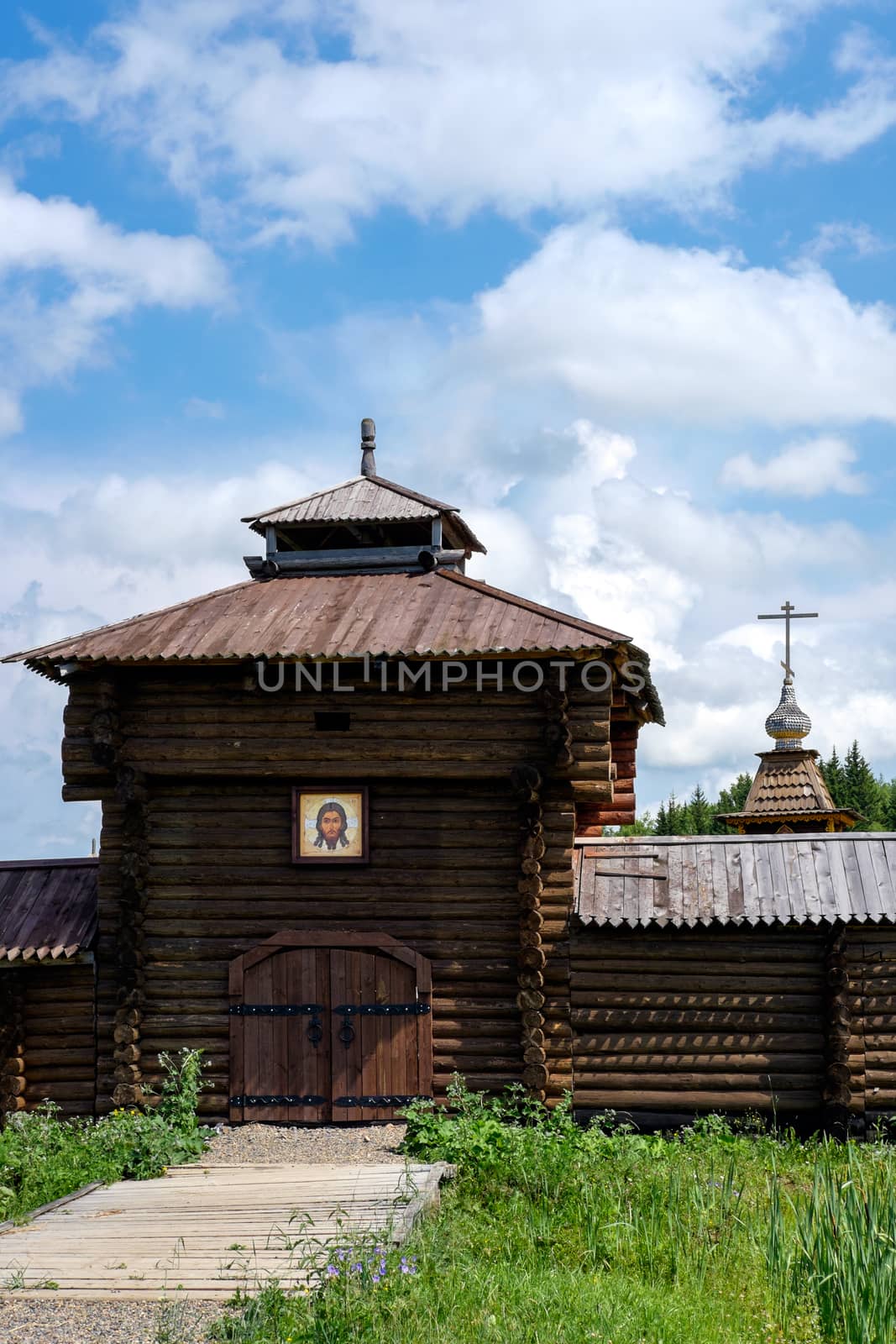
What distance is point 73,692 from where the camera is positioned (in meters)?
15.0

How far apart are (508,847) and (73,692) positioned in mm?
4984

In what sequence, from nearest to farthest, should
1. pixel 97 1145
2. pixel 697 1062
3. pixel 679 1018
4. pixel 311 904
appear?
pixel 97 1145
pixel 697 1062
pixel 679 1018
pixel 311 904

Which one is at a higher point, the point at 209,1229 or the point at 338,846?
the point at 338,846

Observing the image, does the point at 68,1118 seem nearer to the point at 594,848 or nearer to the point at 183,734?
the point at 183,734

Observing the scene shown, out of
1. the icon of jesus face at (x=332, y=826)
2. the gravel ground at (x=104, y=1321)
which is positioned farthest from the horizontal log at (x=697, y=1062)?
the gravel ground at (x=104, y=1321)

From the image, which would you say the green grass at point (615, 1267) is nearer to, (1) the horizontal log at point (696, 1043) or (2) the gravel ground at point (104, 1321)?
(2) the gravel ground at point (104, 1321)

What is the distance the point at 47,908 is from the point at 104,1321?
7.93 m

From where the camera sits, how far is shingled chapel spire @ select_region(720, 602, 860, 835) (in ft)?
80.6

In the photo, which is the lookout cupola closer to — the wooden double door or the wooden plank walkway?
the wooden double door

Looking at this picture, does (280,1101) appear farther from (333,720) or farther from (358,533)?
(358,533)

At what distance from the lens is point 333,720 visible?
14750mm

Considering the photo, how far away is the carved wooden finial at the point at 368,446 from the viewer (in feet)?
60.6

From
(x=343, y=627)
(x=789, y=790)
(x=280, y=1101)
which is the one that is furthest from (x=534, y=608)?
(x=789, y=790)

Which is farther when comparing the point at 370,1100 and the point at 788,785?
the point at 788,785
